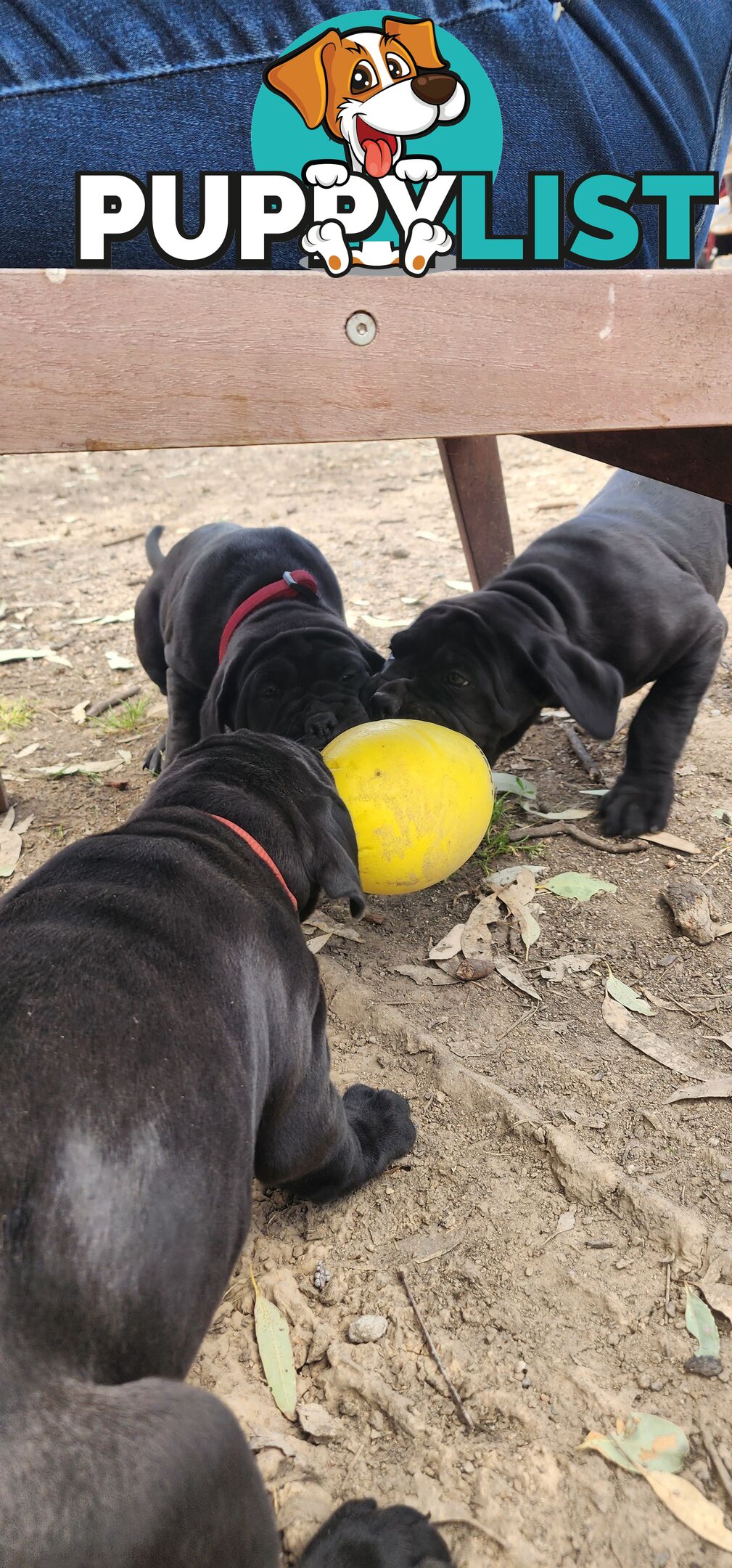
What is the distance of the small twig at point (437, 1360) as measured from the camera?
6.15ft

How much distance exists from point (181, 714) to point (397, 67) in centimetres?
278

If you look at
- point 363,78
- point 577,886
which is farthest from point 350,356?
point 577,886

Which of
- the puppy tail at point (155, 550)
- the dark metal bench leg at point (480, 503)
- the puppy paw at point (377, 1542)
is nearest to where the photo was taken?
the puppy paw at point (377, 1542)

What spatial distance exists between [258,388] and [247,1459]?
1.40 metres

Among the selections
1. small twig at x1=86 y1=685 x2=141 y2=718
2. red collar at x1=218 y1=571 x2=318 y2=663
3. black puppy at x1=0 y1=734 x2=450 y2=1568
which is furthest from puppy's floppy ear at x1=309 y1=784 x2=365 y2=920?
small twig at x1=86 y1=685 x2=141 y2=718

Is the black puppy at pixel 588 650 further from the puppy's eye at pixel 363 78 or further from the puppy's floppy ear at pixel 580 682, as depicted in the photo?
the puppy's eye at pixel 363 78

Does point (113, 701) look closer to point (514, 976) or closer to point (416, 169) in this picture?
point (514, 976)

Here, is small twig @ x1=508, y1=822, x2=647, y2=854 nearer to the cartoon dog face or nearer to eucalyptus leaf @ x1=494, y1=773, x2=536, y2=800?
eucalyptus leaf @ x1=494, y1=773, x2=536, y2=800

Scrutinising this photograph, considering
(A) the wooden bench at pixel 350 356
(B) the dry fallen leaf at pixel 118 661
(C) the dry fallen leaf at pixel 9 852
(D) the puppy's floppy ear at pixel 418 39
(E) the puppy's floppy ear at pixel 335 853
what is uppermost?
(D) the puppy's floppy ear at pixel 418 39

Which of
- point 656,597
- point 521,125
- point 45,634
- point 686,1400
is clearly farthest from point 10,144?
point 45,634

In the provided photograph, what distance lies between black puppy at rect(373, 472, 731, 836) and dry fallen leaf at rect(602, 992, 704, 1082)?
0.86 meters

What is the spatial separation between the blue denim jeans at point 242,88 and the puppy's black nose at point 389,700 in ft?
5.17

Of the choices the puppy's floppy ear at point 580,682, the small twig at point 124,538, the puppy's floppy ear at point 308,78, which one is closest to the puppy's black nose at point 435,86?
the puppy's floppy ear at point 308,78

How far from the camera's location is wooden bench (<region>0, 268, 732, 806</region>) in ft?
5.08
